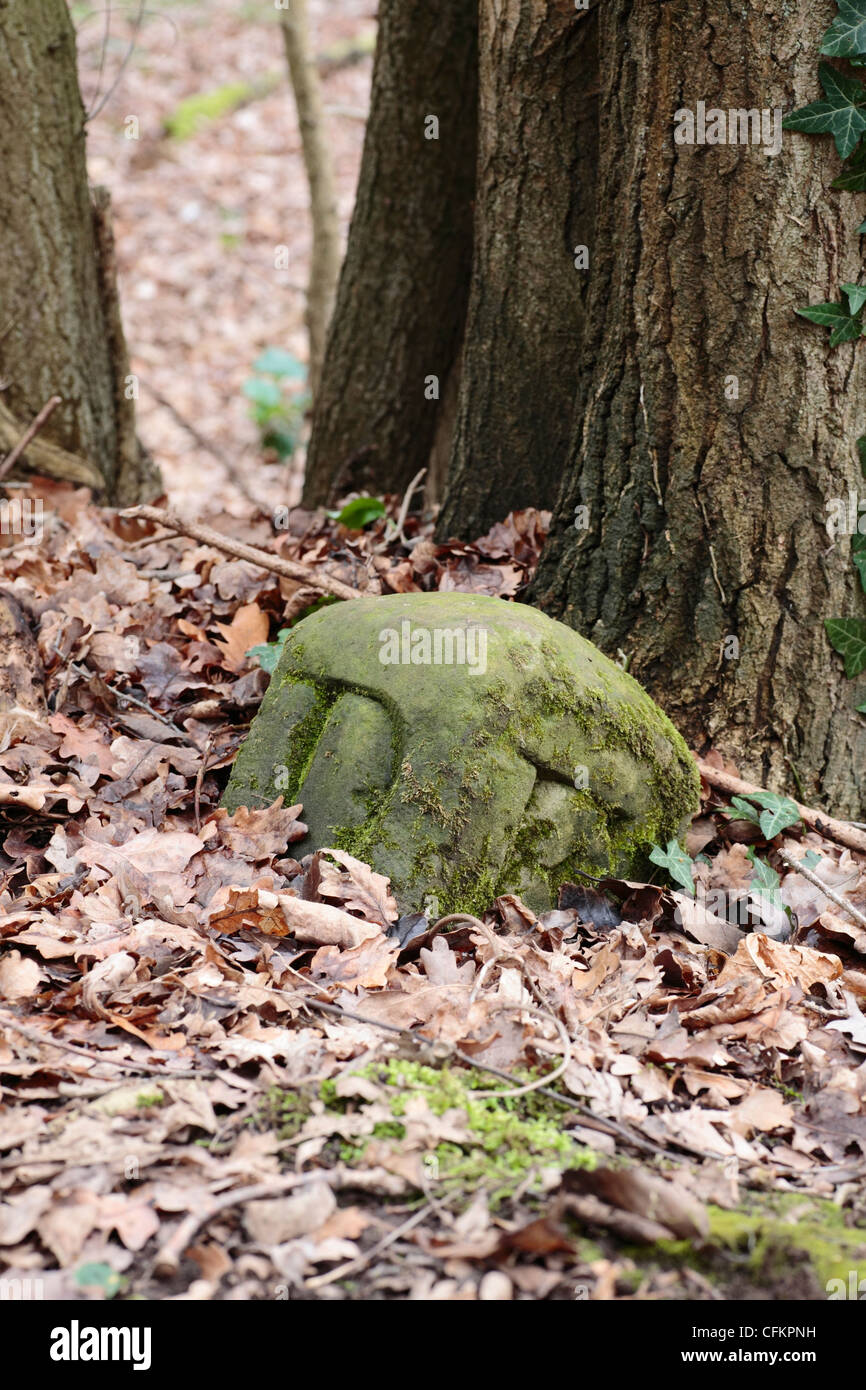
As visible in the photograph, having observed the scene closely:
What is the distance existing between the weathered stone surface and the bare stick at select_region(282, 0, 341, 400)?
511 centimetres

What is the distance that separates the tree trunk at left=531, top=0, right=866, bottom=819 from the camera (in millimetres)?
3230

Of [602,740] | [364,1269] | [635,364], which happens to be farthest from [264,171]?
[364,1269]

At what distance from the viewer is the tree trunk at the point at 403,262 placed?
5.02m

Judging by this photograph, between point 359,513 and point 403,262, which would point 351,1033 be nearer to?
point 359,513

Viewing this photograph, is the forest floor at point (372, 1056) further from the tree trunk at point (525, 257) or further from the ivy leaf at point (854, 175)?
the ivy leaf at point (854, 175)

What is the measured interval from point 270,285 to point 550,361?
9.79 meters

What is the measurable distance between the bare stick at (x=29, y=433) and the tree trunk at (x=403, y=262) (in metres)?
1.31

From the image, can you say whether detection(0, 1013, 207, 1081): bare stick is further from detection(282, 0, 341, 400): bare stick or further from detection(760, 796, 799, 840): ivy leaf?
detection(282, 0, 341, 400): bare stick

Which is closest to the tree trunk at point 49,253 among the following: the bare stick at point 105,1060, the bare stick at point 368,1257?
the bare stick at point 105,1060

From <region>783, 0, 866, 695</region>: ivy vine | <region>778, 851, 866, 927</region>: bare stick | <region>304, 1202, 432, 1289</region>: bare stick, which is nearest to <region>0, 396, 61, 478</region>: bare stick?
<region>783, 0, 866, 695</region>: ivy vine

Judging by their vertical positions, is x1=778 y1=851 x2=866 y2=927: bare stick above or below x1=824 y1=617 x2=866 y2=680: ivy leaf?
below

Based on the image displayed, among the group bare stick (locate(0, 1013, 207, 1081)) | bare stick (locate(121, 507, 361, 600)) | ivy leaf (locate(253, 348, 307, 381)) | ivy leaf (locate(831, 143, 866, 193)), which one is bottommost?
bare stick (locate(0, 1013, 207, 1081))

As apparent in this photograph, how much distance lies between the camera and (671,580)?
3.58 m

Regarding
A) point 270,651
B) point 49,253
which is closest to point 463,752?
point 270,651
